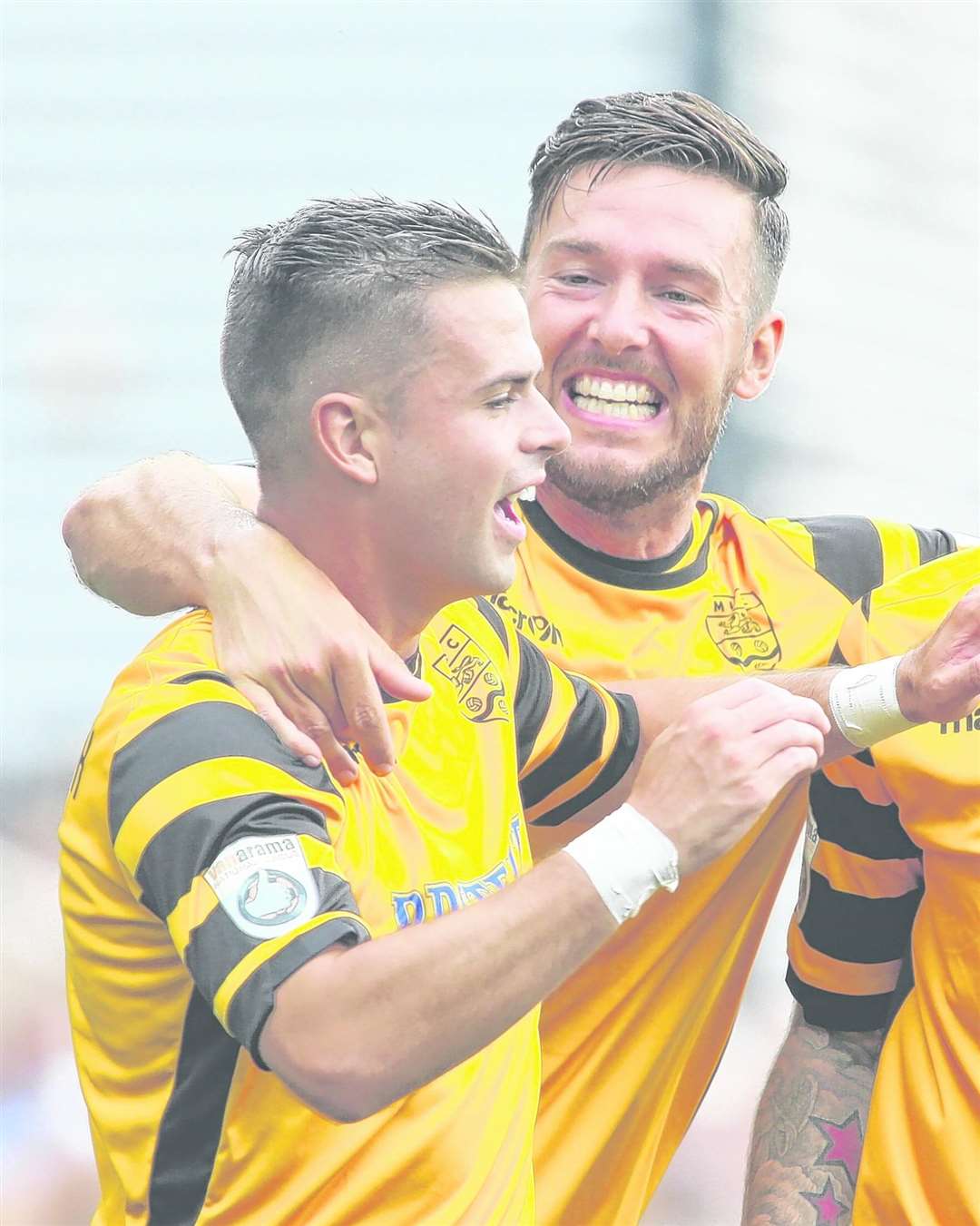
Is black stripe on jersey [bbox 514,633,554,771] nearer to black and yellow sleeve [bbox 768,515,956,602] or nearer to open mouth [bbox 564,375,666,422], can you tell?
open mouth [bbox 564,375,666,422]

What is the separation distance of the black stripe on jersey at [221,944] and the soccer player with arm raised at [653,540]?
0.79m

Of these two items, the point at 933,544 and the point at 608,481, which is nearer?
the point at 608,481

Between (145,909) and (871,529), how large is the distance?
1.45 meters

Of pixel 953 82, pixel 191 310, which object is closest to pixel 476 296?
pixel 191 310

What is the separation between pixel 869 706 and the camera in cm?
201

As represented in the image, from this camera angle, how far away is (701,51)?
5625 mm

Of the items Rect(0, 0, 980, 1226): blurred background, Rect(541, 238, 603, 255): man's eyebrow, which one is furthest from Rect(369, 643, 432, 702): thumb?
Rect(0, 0, 980, 1226): blurred background

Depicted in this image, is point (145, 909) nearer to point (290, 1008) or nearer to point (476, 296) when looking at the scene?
point (290, 1008)

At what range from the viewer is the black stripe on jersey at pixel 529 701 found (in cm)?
208

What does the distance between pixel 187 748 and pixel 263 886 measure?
159 millimetres

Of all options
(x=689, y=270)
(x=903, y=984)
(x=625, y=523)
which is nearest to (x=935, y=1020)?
(x=903, y=984)

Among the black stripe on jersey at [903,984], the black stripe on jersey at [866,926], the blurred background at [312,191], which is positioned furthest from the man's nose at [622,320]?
the blurred background at [312,191]

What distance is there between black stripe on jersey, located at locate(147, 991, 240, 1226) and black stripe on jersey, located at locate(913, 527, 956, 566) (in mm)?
1445

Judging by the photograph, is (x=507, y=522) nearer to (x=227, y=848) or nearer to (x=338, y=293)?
(x=338, y=293)
